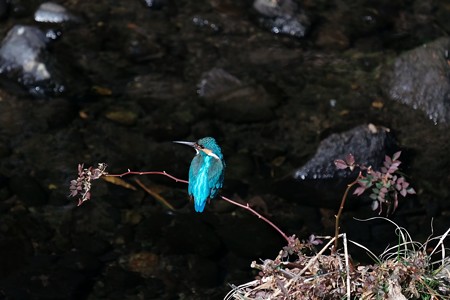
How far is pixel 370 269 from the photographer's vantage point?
3.37m

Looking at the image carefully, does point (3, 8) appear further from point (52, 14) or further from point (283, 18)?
point (283, 18)

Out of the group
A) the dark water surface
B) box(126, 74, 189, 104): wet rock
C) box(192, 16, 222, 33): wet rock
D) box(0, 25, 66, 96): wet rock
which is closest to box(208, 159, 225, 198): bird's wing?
the dark water surface

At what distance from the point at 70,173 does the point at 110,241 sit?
84 centimetres

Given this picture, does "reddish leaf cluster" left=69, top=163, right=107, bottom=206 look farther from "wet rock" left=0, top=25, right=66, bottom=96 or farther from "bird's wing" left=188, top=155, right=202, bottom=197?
"wet rock" left=0, top=25, right=66, bottom=96

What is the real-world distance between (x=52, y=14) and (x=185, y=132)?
2369 millimetres

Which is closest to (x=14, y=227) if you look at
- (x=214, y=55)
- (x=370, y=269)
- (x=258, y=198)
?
(x=258, y=198)

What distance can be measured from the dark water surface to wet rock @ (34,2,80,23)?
0.09 meters

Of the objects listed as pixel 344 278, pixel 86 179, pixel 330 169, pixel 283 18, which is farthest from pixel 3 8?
pixel 344 278

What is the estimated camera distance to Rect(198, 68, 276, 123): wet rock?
7.25m

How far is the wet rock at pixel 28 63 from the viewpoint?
24.4ft

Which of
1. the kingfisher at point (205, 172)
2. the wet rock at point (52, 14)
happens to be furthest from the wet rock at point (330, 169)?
the wet rock at point (52, 14)

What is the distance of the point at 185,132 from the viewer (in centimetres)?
707

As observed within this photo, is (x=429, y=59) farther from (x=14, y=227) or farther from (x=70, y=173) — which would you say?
(x=14, y=227)

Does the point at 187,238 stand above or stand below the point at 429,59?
below
